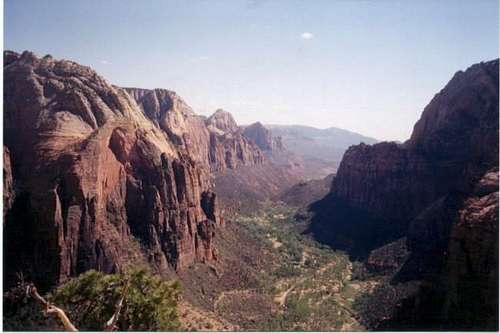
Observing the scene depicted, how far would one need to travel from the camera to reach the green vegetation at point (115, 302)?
25359mm

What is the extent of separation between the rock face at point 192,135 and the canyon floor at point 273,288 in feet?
162

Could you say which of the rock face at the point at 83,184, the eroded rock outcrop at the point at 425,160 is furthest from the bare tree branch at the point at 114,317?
the eroded rock outcrop at the point at 425,160

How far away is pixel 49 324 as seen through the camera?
24.0m

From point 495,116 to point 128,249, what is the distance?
64.5 m

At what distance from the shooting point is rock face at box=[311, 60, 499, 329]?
33.3 metres

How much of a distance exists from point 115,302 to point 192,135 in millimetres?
118778

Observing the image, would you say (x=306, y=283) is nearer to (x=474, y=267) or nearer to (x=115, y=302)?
(x=474, y=267)

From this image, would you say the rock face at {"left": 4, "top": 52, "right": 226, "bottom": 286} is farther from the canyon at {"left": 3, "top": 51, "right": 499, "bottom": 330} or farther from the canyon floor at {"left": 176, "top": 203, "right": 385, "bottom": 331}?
the canyon floor at {"left": 176, "top": 203, "right": 385, "bottom": 331}

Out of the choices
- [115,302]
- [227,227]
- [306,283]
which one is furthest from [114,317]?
[227,227]

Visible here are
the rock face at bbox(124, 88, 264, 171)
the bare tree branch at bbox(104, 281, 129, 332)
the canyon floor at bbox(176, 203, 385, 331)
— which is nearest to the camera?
the bare tree branch at bbox(104, 281, 129, 332)

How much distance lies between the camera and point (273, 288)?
56.6m

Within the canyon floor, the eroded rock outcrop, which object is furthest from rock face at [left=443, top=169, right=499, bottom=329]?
the eroded rock outcrop

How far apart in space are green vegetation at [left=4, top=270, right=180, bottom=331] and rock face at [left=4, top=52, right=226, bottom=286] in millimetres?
14167

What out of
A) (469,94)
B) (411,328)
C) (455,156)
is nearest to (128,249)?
(411,328)
